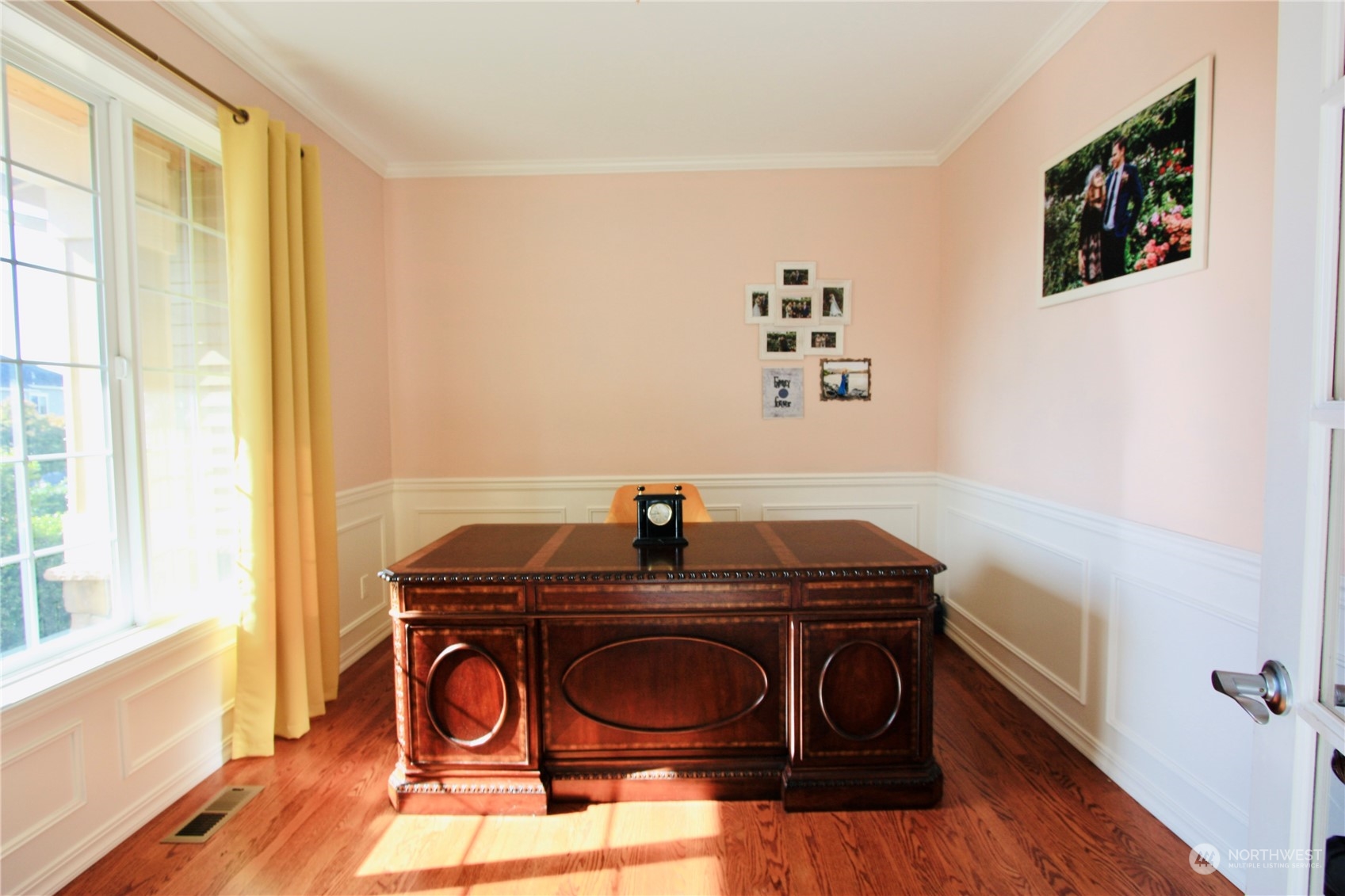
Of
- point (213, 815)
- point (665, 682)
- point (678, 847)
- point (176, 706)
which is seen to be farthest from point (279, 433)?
point (678, 847)

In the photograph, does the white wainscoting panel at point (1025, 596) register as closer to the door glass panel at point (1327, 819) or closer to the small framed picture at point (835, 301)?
the small framed picture at point (835, 301)

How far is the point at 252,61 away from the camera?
2467 mm

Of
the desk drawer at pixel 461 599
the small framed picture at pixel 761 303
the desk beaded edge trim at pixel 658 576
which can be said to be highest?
the small framed picture at pixel 761 303

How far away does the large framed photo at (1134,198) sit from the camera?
1.79 metres

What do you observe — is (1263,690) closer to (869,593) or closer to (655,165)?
(869,593)

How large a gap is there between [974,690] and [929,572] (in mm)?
1363

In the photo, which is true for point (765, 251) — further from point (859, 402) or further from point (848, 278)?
point (859, 402)

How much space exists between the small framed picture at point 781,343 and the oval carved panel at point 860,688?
2.11m

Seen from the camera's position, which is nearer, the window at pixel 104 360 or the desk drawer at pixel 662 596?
the window at pixel 104 360

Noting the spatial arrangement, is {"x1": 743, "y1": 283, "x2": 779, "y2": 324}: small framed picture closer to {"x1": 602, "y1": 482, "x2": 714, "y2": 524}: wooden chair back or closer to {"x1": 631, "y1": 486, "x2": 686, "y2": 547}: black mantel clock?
{"x1": 602, "y1": 482, "x2": 714, "y2": 524}: wooden chair back

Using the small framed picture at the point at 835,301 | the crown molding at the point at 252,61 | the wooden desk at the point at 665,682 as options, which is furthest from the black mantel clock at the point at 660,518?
the crown molding at the point at 252,61

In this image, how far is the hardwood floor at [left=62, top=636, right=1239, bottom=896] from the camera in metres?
1.71

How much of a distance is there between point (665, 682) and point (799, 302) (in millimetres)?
2508

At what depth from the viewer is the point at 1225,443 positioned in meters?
1.72
